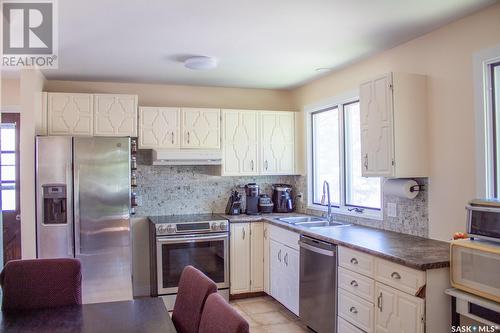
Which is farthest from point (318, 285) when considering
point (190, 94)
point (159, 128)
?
point (190, 94)

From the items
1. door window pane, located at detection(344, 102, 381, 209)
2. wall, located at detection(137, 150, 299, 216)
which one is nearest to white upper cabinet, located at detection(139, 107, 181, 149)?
wall, located at detection(137, 150, 299, 216)

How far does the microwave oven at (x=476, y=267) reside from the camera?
202 cm

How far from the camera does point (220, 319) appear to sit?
4.68ft

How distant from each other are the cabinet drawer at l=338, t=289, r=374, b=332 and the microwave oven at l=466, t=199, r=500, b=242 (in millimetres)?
859

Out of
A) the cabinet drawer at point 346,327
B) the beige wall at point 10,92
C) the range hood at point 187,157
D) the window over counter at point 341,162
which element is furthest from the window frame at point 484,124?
the beige wall at point 10,92

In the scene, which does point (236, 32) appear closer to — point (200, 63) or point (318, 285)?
point (200, 63)

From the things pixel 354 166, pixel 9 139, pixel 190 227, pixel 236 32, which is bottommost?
pixel 190 227

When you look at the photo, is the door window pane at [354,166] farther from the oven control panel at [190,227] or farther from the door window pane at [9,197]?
the door window pane at [9,197]

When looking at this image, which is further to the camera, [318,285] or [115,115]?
[115,115]

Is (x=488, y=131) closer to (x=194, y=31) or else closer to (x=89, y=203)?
(x=194, y=31)

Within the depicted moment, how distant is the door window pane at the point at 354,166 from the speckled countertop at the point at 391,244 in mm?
302

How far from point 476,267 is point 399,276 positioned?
44cm

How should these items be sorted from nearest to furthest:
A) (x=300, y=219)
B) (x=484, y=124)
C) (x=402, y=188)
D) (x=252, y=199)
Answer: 1. (x=484, y=124)
2. (x=402, y=188)
3. (x=300, y=219)
4. (x=252, y=199)

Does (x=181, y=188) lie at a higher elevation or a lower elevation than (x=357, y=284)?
higher
